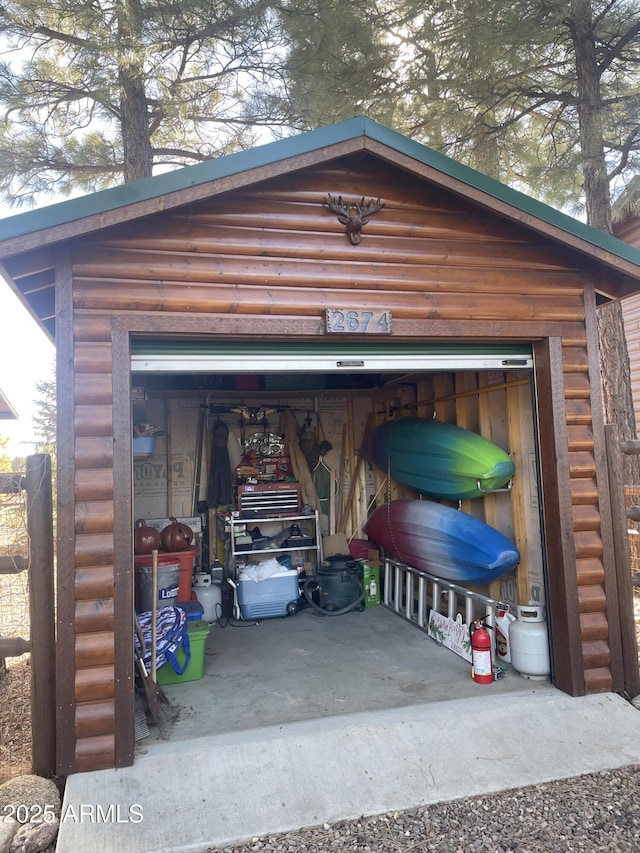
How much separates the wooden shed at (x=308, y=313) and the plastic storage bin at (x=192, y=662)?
1.18 meters

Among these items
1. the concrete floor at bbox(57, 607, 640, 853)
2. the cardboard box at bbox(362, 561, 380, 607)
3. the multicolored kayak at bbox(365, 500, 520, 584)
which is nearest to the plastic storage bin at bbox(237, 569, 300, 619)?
the cardboard box at bbox(362, 561, 380, 607)

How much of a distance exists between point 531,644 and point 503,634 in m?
0.39

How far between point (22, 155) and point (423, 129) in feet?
18.3

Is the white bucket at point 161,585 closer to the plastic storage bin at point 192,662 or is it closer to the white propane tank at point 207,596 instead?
the plastic storage bin at point 192,662

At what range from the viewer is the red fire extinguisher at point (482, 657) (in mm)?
4016

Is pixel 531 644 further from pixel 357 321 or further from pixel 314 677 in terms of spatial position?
pixel 357 321

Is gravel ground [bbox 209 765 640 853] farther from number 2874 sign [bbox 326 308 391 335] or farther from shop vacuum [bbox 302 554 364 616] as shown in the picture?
shop vacuum [bbox 302 554 364 616]

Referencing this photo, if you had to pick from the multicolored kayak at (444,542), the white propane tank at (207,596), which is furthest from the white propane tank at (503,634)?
the white propane tank at (207,596)

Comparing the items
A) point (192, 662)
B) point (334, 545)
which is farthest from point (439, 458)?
point (192, 662)

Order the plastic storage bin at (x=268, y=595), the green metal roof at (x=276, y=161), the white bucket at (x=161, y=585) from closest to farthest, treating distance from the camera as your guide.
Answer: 1. the green metal roof at (x=276, y=161)
2. the white bucket at (x=161, y=585)
3. the plastic storage bin at (x=268, y=595)

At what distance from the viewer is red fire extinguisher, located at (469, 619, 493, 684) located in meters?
4.02

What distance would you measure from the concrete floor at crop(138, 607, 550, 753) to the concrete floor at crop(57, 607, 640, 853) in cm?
2

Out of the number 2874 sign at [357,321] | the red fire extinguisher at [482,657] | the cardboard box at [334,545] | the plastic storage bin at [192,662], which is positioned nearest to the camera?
the number 2874 sign at [357,321]

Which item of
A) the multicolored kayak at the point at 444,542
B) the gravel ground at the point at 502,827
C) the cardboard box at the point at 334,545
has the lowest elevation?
the gravel ground at the point at 502,827
